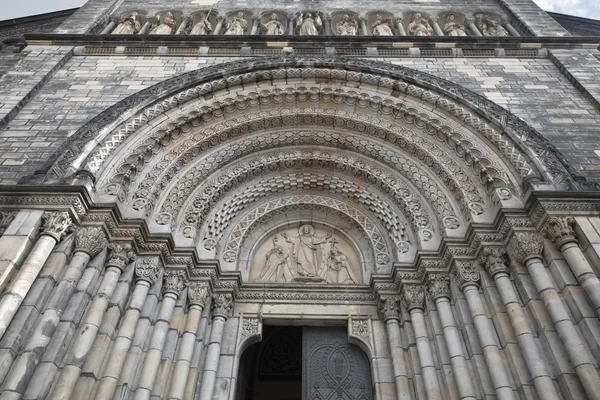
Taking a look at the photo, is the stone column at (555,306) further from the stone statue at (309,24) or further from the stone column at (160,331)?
the stone statue at (309,24)

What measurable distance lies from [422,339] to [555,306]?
6.59 ft

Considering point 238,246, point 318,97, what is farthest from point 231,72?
point 238,246

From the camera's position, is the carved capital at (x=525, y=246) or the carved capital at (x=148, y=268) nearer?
the carved capital at (x=525, y=246)

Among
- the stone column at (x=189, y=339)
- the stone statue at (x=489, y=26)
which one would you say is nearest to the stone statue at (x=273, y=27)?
the stone statue at (x=489, y=26)

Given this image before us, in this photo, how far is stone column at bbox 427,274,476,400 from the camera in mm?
5766

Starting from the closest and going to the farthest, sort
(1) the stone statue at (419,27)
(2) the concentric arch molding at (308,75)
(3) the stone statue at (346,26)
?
(2) the concentric arch molding at (308,75), (1) the stone statue at (419,27), (3) the stone statue at (346,26)

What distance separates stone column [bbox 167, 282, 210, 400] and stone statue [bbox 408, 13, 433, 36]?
9.06 m

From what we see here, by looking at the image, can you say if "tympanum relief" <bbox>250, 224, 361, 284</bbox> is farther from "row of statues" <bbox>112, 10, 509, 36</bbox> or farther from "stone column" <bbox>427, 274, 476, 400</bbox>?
Result: "row of statues" <bbox>112, 10, 509, 36</bbox>

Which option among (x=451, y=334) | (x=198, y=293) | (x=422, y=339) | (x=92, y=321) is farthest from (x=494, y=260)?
(x=92, y=321)

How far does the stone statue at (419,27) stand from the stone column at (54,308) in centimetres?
976

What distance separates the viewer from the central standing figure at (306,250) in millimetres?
8500

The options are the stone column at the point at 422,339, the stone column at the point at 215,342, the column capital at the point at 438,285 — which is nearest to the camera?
the stone column at the point at 422,339

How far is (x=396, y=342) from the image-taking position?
7078 millimetres

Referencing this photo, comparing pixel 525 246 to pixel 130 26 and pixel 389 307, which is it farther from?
pixel 130 26
